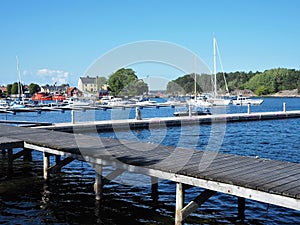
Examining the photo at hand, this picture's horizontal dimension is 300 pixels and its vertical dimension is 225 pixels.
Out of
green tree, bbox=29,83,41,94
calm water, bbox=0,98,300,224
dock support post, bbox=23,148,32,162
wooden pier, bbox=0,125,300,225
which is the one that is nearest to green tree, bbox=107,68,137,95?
dock support post, bbox=23,148,32,162

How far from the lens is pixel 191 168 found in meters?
7.44

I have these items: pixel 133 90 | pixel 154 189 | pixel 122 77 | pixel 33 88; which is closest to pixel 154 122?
pixel 154 189

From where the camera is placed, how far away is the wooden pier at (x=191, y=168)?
20.2 ft

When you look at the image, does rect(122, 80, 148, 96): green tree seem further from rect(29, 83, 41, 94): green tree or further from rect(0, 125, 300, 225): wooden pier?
rect(29, 83, 41, 94): green tree

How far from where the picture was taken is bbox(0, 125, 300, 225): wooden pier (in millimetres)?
6164

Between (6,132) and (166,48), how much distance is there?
23.2 feet

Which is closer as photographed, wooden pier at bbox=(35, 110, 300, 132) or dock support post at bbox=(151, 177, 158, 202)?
dock support post at bbox=(151, 177, 158, 202)

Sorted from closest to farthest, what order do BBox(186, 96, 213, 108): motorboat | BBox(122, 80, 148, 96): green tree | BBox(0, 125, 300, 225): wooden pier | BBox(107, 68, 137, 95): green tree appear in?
BBox(0, 125, 300, 225): wooden pier < BBox(107, 68, 137, 95): green tree < BBox(186, 96, 213, 108): motorboat < BBox(122, 80, 148, 96): green tree

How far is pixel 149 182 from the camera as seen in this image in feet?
35.7

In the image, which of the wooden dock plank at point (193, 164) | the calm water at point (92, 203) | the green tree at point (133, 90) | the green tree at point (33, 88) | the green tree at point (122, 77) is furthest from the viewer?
the green tree at point (33, 88)

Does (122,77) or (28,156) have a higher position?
(122,77)

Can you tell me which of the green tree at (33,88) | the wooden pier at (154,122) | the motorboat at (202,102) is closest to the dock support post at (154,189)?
the wooden pier at (154,122)

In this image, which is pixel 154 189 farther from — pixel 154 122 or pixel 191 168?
pixel 154 122

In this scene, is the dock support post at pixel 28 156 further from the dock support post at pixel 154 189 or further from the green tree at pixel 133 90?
the green tree at pixel 133 90
